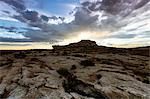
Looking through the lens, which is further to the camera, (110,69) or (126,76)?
(110,69)

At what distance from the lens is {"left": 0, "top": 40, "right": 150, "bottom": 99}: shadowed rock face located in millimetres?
24281

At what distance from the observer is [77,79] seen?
92.3 feet

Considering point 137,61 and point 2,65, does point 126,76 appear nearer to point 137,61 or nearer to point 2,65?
point 137,61

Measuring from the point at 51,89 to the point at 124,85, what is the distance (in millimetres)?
7770

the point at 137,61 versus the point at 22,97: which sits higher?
the point at 137,61

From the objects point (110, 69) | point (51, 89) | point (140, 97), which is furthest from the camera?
point (110, 69)

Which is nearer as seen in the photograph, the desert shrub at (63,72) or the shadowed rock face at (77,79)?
the shadowed rock face at (77,79)

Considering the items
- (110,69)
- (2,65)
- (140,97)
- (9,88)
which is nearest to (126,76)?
(110,69)

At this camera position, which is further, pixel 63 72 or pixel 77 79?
pixel 63 72

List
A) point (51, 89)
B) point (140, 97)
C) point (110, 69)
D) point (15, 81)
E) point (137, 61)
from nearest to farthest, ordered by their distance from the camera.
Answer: point (140, 97) < point (51, 89) < point (15, 81) < point (110, 69) < point (137, 61)

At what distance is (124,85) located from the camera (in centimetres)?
2569

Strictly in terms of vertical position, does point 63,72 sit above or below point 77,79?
above

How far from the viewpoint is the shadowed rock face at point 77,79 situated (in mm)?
24281

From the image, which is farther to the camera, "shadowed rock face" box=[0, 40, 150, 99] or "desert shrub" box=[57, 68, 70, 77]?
"desert shrub" box=[57, 68, 70, 77]
